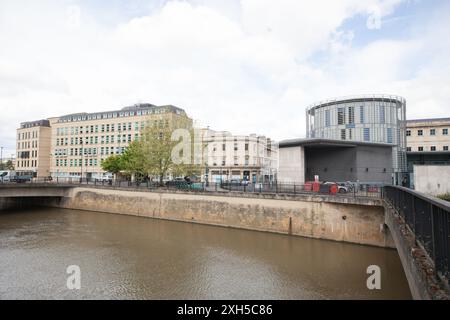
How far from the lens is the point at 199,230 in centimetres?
2433

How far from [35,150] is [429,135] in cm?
9782

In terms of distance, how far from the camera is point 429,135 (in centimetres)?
6206

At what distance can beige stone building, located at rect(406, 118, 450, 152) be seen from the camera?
199ft

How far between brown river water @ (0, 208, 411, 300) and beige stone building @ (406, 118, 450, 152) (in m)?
56.3

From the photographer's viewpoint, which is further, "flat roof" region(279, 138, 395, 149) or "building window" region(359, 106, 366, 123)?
"building window" region(359, 106, 366, 123)

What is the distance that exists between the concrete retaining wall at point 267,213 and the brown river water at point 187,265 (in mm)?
800

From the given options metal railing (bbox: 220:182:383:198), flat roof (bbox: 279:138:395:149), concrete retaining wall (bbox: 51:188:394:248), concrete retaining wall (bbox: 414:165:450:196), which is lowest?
concrete retaining wall (bbox: 51:188:394:248)

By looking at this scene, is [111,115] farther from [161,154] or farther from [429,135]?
[429,135]

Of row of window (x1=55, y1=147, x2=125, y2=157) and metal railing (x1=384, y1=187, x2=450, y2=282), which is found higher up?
row of window (x1=55, y1=147, x2=125, y2=157)

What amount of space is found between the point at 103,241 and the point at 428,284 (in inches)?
801

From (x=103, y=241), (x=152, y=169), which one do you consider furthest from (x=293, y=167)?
(x=103, y=241)

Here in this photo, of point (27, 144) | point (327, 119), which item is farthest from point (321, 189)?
point (27, 144)

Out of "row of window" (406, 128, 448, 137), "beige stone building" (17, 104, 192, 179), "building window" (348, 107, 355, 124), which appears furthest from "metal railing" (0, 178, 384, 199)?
"row of window" (406, 128, 448, 137)

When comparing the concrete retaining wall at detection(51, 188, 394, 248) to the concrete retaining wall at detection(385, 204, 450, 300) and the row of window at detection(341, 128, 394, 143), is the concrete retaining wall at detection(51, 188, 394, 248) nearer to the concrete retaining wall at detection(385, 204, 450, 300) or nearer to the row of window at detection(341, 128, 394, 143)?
the concrete retaining wall at detection(385, 204, 450, 300)
